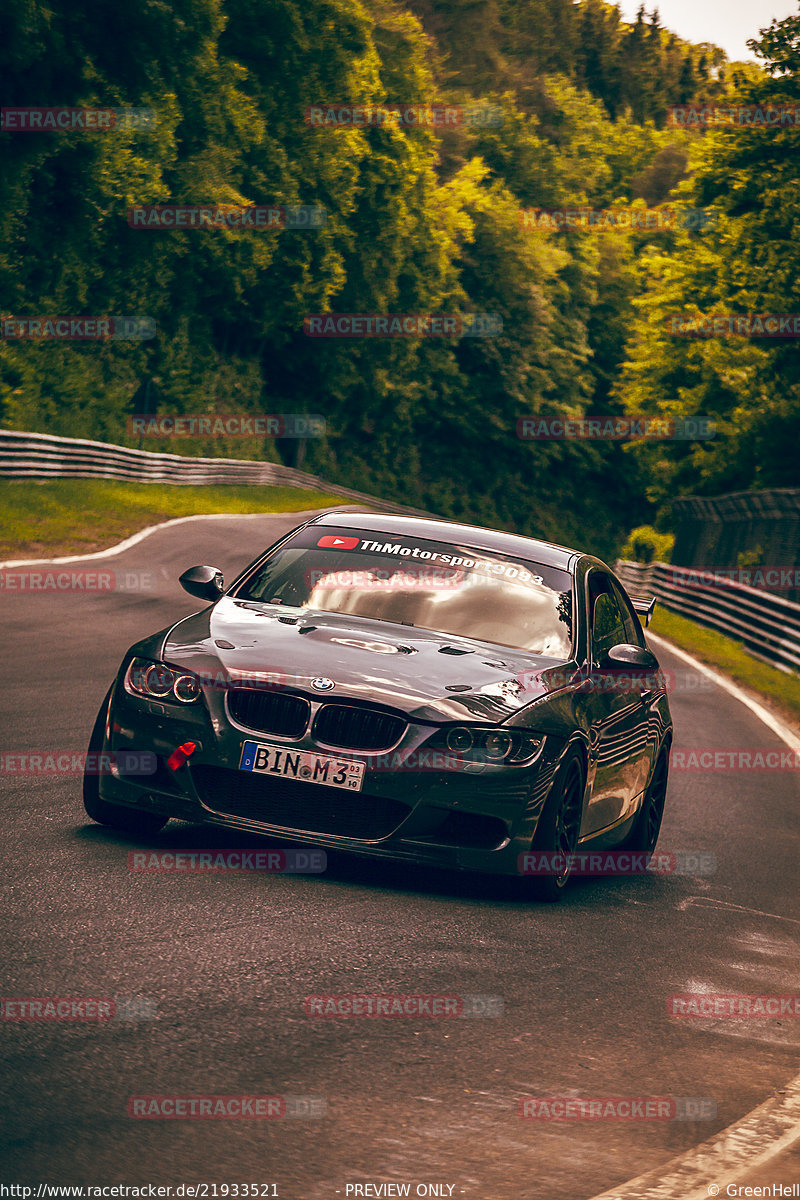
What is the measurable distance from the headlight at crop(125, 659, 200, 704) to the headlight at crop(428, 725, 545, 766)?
1.11m

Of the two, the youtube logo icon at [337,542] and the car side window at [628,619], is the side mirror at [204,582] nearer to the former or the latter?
the youtube logo icon at [337,542]

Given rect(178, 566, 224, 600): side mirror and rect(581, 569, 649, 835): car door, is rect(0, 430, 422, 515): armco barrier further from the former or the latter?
rect(581, 569, 649, 835): car door

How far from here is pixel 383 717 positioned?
6648mm

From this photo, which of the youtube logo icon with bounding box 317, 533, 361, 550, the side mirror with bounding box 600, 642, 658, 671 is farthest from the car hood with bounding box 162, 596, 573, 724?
the youtube logo icon with bounding box 317, 533, 361, 550

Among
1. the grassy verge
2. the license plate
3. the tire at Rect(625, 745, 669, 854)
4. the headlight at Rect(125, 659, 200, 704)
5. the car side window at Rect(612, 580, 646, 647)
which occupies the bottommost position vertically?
the grassy verge

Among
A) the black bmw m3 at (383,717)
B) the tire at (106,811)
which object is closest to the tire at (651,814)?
the black bmw m3 at (383,717)

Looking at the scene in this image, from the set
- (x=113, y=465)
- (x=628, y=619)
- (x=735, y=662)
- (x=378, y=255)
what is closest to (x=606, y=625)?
(x=628, y=619)

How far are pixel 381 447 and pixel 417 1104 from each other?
71.0 metres

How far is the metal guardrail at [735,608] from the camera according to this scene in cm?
2531

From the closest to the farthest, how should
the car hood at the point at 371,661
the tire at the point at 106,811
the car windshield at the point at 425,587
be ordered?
the car hood at the point at 371,661, the tire at the point at 106,811, the car windshield at the point at 425,587

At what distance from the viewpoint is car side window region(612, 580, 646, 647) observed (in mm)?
9312

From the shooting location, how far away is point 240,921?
5.91 meters

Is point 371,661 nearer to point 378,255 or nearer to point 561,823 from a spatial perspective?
point 561,823

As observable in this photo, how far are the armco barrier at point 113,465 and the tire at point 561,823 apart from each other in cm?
2421
